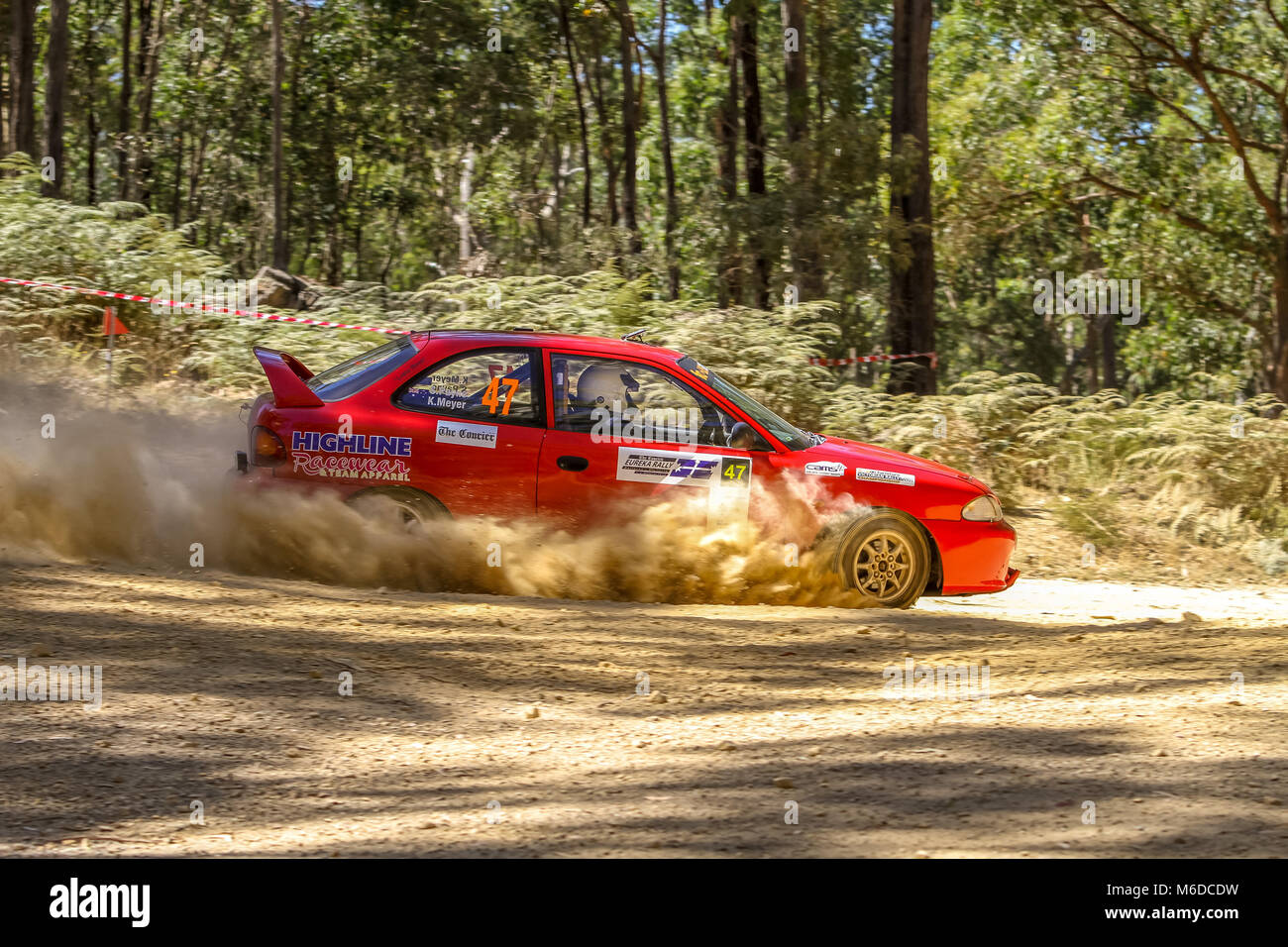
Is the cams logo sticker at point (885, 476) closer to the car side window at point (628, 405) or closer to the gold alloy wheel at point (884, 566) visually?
the gold alloy wheel at point (884, 566)

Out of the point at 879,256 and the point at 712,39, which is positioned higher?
the point at 712,39

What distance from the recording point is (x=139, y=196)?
27281mm

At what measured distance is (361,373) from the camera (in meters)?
7.64

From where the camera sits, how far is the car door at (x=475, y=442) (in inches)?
292

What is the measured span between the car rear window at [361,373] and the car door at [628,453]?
93cm

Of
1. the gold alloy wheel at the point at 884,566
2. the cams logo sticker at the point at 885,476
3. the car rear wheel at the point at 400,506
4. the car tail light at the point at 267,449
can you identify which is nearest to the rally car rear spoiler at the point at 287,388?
the car tail light at the point at 267,449

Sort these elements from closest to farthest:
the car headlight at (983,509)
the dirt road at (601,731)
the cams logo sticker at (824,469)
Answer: the dirt road at (601,731), the cams logo sticker at (824,469), the car headlight at (983,509)

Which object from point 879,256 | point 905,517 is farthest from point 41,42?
point 905,517

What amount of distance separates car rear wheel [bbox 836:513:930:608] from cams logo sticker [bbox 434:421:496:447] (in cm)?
224

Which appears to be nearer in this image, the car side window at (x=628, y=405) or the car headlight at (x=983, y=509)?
the car side window at (x=628, y=405)
